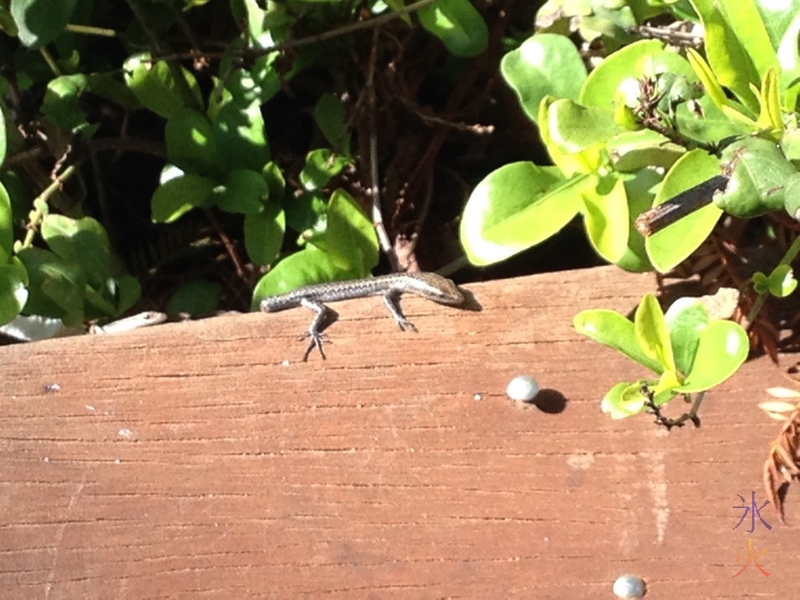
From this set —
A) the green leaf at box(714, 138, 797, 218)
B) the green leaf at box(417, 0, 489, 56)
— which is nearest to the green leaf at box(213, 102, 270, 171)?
the green leaf at box(417, 0, 489, 56)

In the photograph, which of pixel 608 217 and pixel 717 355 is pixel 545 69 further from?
pixel 717 355

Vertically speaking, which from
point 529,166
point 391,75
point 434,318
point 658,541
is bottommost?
point 658,541

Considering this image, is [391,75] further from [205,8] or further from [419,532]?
[419,532]

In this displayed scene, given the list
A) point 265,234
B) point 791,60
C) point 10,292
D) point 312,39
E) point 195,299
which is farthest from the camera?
point 195,299

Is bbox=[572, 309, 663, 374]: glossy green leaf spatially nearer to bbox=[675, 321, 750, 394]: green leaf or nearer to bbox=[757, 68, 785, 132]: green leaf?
bbox=[675, 321, 750, 394]: green leaf

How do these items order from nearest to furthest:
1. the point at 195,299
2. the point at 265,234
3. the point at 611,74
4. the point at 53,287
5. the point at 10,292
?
the point at 611,74 → the point at 10,292 → the point at 53,287 → the point at 265,234 → the point at 195,299

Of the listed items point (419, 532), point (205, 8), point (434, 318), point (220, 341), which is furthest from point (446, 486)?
point (205, 8)

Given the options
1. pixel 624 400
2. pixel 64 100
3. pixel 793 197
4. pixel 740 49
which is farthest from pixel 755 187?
pixel 64 100
